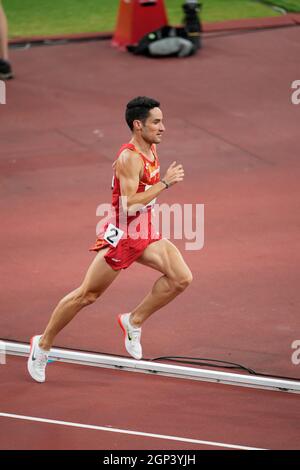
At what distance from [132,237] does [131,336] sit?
0.93m

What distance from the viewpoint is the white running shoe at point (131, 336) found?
958 cm

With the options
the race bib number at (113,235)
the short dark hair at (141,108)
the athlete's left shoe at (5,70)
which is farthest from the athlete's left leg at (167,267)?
the athlete's left shoe at (5,70)

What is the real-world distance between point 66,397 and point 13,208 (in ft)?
14.7

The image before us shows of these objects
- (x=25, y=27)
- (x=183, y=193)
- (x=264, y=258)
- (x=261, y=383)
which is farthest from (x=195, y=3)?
(x=261, y=383)

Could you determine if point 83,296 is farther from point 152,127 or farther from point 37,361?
point 152,127

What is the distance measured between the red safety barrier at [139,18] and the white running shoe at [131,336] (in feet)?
32.2

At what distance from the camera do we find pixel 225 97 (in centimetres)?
1694

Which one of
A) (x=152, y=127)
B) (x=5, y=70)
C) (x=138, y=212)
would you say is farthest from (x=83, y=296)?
(x=5, y=70)

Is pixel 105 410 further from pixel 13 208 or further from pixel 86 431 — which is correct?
pixel 13 208

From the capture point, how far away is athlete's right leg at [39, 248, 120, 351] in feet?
29.9

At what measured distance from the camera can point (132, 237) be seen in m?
9.14

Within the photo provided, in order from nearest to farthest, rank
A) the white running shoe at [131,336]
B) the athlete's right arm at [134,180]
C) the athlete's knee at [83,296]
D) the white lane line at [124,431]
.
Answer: the white lane line at [124,431], the athlete's right arm at [134,180], the athlete's knee at [83,296], the white running shoe at [131,336]

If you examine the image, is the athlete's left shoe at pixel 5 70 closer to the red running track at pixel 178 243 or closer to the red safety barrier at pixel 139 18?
the red running track at pixel 178 243

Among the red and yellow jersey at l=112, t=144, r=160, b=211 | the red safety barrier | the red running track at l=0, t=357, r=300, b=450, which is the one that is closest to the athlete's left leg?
the red and yellow jersey at l=112, t=144, r=160, b=211
